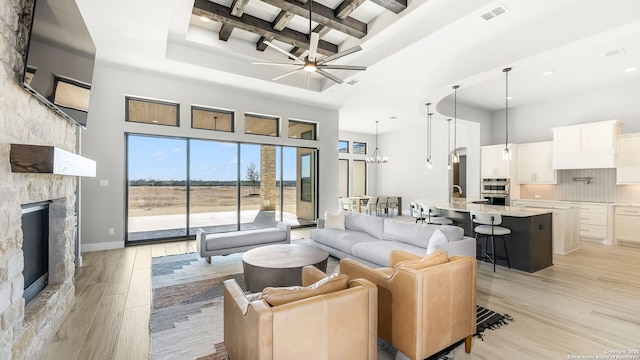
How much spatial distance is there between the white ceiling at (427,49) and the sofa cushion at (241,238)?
318 centimetres

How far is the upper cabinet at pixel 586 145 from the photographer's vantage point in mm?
5848

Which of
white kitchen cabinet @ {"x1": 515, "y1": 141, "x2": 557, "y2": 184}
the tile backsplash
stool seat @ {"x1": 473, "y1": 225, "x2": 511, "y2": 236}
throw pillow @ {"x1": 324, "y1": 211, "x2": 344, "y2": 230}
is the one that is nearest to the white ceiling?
white kitchen cabinet @ {"x1": 515, "y1": 141, "x2": 557, "y2": 184}

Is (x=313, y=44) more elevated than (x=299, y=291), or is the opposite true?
(x=313, y=44)

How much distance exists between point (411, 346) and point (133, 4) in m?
4.63

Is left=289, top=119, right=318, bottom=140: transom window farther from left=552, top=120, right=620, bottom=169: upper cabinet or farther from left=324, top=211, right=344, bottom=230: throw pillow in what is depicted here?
left=552, top=120, right=620, bottom=169: upper cabinet

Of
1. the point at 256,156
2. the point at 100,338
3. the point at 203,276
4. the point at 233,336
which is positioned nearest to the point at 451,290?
the point at 233,336

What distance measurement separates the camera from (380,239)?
14.5 feet

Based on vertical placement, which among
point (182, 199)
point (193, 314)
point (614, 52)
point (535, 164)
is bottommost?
point (193, 314)

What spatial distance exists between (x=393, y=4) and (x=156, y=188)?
18.6ft

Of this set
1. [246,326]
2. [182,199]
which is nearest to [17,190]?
[246,326]

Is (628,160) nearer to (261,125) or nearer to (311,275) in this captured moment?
(311,275)

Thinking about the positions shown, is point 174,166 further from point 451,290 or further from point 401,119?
point 401,119

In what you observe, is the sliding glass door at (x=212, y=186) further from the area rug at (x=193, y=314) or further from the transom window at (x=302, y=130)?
the area rug at (x=193, y=314)

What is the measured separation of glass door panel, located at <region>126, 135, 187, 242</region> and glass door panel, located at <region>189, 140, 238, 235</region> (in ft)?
0.62
